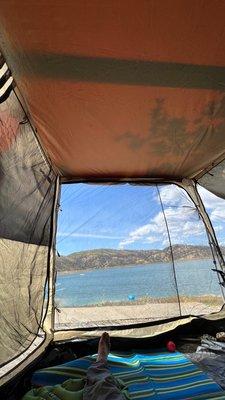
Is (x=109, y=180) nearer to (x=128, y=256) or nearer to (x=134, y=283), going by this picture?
(x=128, y=256)

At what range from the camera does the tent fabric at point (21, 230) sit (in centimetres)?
162

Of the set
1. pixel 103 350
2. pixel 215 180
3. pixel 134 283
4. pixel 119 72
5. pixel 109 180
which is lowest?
pixel 103 350

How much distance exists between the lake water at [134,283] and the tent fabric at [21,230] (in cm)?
33

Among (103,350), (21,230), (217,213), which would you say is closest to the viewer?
(21,230)

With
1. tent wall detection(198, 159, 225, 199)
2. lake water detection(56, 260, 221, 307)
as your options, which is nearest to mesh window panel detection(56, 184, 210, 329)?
lake water detection(56, 260, 221, 307)

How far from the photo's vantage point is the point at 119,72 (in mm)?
1542

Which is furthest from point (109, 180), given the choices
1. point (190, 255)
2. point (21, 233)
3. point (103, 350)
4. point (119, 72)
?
point (119, 72)

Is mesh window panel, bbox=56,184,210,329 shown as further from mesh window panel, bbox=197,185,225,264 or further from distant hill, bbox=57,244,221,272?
mesh window panel, bbox=197,185,225,264

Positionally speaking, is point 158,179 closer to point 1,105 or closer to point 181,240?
point 181,240

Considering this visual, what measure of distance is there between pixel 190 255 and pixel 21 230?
195 cm

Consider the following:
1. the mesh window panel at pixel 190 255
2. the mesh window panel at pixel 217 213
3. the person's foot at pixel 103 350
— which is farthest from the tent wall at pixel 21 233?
the mesh window panel at pixel 217 213

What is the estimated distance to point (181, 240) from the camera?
3400 mm

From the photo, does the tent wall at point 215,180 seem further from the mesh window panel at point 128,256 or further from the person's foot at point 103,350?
the person's foot at point 103,350

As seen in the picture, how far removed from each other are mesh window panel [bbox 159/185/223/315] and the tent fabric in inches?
50.7
